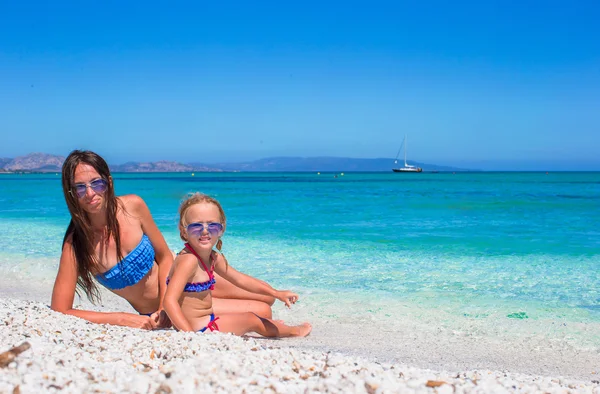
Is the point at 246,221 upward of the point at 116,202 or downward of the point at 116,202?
downward

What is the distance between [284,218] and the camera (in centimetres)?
1638

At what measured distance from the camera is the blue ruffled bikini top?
364 cm

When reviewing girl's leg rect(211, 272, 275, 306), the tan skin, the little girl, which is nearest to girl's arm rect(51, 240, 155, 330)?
the tan skin

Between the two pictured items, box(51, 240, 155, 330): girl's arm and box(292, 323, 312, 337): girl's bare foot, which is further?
box(292, 323, 312, 337): girl's bare foot

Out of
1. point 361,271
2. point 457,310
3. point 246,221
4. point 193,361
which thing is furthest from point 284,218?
point 193,361

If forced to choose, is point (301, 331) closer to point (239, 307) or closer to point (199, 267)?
point (239, 307)

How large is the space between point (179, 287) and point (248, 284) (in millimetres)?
782

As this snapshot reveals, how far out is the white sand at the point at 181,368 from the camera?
227 cm

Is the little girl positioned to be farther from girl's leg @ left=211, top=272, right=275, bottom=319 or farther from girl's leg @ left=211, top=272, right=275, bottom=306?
girl's leg @ left=211, top=272, right=275, bottom=306

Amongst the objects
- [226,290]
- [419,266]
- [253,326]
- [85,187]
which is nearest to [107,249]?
[85,187]

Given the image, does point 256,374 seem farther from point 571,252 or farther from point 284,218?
point 284,218

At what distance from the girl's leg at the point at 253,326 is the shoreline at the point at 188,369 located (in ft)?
1.78

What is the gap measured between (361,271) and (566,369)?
4056 mm

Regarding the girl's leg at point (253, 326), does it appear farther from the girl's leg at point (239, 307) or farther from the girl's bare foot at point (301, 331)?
the girl's leg at point (239, 307)
